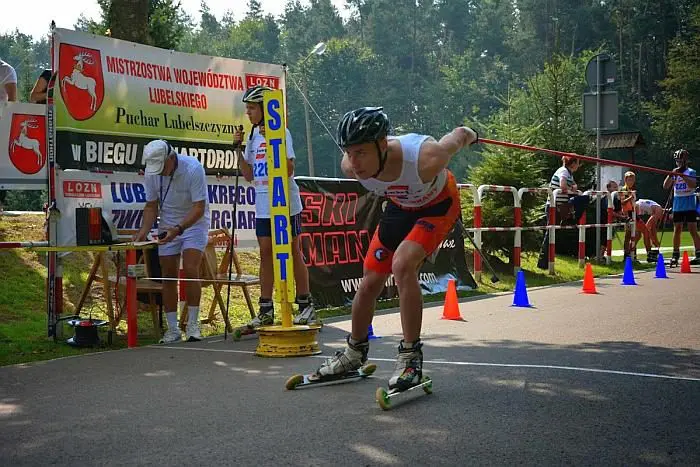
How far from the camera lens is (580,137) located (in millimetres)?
26297

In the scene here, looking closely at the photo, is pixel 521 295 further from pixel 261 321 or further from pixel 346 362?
pixel 346 362

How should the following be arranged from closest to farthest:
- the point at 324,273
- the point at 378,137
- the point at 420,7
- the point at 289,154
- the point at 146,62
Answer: the point at 378,137, the point at 289,154, the point at 146,62, the point at 324,273, the point at 420,7

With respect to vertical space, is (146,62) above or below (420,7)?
below

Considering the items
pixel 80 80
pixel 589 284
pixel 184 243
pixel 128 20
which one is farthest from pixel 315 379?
pixel 128 20

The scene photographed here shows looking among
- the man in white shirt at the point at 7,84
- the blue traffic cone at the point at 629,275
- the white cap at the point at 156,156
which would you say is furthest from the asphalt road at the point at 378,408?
the blue traffic cone at the point at 629,275

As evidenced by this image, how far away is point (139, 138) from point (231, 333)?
2.28 metres

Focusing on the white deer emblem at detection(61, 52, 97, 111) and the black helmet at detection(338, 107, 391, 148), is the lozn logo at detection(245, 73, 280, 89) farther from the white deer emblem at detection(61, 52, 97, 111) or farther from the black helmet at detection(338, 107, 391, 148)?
the black helmet at detection(338, 107, 391, 148)

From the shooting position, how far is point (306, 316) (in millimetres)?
9859

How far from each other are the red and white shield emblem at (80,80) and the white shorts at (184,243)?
1.57 metres

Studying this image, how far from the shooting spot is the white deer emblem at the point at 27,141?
955 cm

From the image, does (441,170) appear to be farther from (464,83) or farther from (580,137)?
(464,83)

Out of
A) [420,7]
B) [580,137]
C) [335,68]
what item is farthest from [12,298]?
[420,7]

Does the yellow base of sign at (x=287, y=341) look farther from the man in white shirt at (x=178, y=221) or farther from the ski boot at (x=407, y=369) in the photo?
the ski boot at (x=407, y=369)

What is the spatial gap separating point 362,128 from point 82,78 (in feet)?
16.5
